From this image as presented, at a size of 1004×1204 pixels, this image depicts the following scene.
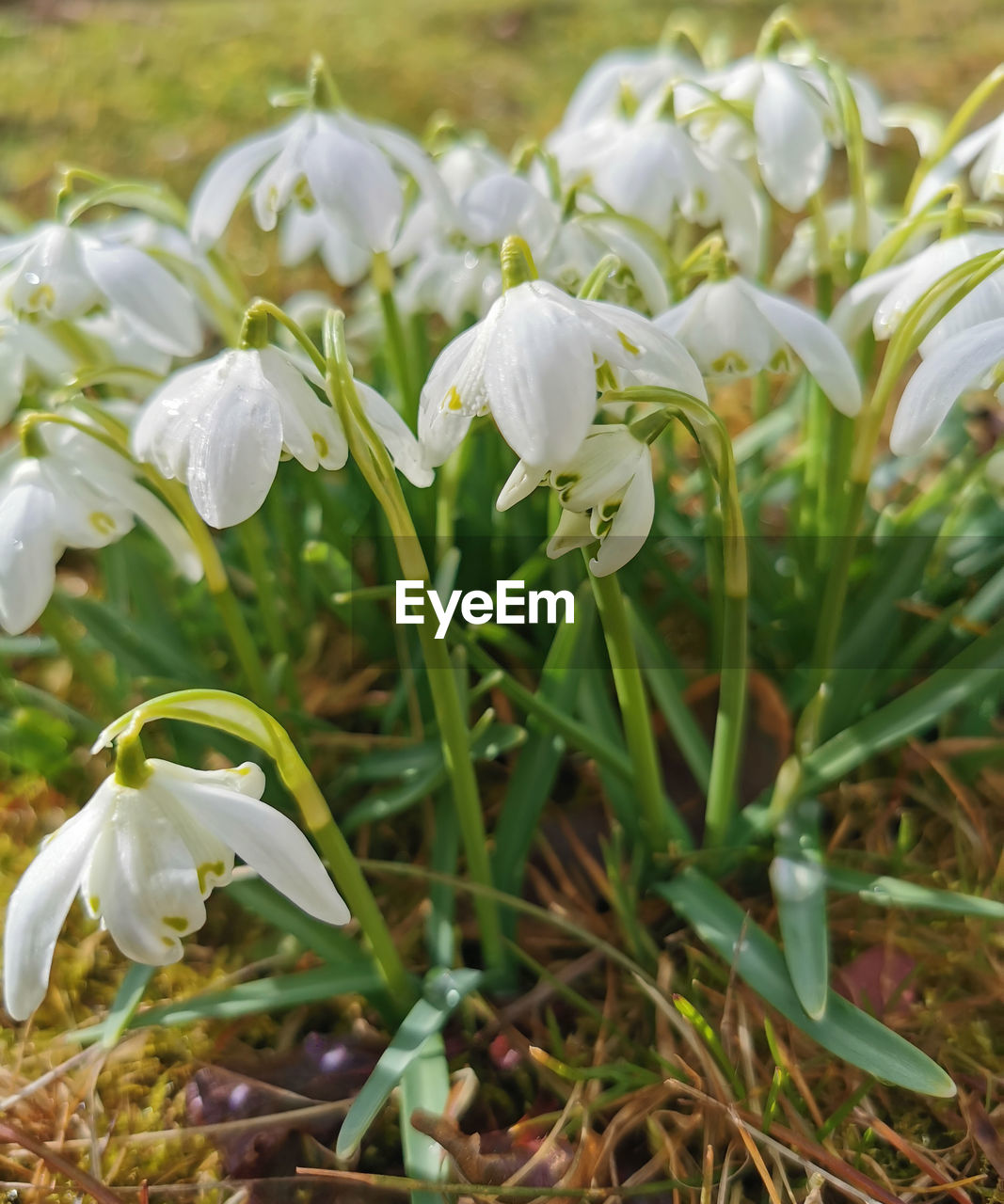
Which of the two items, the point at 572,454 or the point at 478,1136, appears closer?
the point at 572,454

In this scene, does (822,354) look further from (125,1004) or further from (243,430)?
(125,1004)

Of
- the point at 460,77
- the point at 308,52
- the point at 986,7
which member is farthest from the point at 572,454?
the point at 986,7

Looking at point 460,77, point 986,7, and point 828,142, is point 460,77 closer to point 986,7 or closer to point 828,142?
point 986,7

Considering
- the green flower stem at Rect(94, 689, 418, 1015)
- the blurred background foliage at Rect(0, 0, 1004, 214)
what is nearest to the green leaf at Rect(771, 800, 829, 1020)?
the green flower stem at Rect(94, 689, 418, 1015)

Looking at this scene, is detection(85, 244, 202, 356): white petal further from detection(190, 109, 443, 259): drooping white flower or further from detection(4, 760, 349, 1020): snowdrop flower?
detection(4, 760, 349, 1020): snowdrop flower

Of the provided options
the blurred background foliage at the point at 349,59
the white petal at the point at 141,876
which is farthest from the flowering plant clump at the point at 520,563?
the blurred background foliage at the point at 349,59

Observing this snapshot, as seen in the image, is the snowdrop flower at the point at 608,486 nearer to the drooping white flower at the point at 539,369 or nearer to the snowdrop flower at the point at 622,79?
the drooping white flower at the point at 539,369

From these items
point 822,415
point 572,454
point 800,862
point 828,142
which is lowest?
point 800,862
